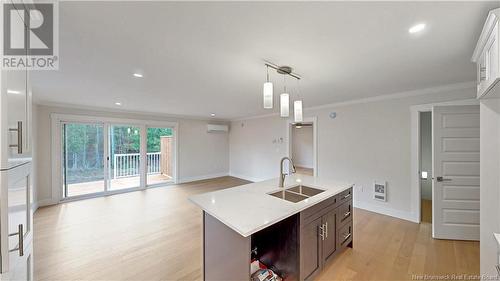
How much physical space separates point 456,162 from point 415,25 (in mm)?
2464

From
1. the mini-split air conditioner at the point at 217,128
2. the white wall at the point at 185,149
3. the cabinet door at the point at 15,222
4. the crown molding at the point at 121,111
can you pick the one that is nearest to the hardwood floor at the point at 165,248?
the white wall at the point at 185,149

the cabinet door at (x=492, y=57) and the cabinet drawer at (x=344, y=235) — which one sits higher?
the cabinet door at (x=492, y=57)

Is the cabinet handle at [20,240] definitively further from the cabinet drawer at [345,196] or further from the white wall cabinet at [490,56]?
the white wall cabinet at [490,56]

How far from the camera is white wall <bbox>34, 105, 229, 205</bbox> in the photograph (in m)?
4.02

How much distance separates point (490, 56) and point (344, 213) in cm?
190

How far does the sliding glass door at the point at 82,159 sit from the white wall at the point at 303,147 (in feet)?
25.1

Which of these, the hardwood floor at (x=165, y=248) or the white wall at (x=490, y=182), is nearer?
the white wall at (x=490, y=182)

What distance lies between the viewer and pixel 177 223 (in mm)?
3232

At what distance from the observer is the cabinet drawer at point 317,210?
1715 mm

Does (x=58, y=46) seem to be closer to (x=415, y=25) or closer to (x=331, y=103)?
(x=415, y=25)

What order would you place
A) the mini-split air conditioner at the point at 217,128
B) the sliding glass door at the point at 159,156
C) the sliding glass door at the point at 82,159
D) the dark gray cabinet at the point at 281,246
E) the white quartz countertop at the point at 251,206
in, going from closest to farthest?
the white quartz countertop at the point at 251,206 < the dark gray cabinet at the point at 281,246 < the sliding glass door at the point at 82,159 < the sliding glass door at the point at 159,156 < the mini-split air conditioner at the point at 217,128

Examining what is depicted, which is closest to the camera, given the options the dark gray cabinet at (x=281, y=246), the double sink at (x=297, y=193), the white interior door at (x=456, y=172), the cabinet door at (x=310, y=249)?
the dark gray cabinet at (x=281, y=246)

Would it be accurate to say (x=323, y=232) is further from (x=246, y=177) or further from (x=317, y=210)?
(x=246, y=177)

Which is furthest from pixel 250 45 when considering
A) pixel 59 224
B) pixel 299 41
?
pixel 59 224
